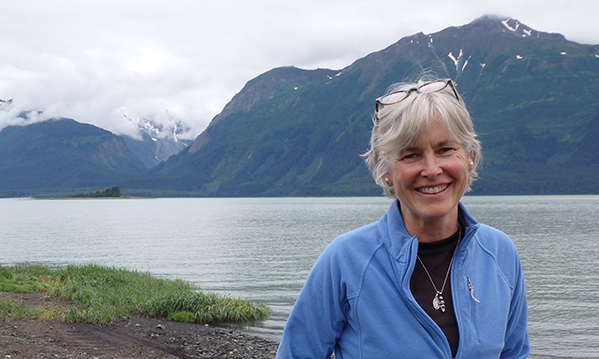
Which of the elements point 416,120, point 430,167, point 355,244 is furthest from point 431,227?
point 416,120

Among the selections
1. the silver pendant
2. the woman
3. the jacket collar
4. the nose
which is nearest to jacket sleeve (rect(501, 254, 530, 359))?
the woman

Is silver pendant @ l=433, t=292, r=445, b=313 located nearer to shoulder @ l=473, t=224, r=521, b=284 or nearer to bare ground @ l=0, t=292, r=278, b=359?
shoulder @ l=473, t=224, r=521, b=284

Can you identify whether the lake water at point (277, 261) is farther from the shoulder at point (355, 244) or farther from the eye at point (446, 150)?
the eye at point (446, 150)

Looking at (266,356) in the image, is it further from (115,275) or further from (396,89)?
(396,89)

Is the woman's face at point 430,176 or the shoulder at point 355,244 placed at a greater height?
the woman's face at point 430,176

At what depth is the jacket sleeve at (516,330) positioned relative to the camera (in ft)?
9.89

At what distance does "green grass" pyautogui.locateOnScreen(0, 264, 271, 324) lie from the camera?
17250mm

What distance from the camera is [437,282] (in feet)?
9.32

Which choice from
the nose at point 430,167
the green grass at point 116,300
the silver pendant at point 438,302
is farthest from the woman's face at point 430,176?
the green grass at point 116,300

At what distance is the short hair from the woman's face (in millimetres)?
36

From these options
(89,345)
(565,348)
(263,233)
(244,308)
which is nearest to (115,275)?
(244,308)

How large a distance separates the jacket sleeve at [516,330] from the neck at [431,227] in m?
0.44

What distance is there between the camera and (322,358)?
2.86m

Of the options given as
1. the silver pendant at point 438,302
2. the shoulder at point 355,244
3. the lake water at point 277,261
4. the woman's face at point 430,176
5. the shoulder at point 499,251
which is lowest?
the lake water at point 277,261
